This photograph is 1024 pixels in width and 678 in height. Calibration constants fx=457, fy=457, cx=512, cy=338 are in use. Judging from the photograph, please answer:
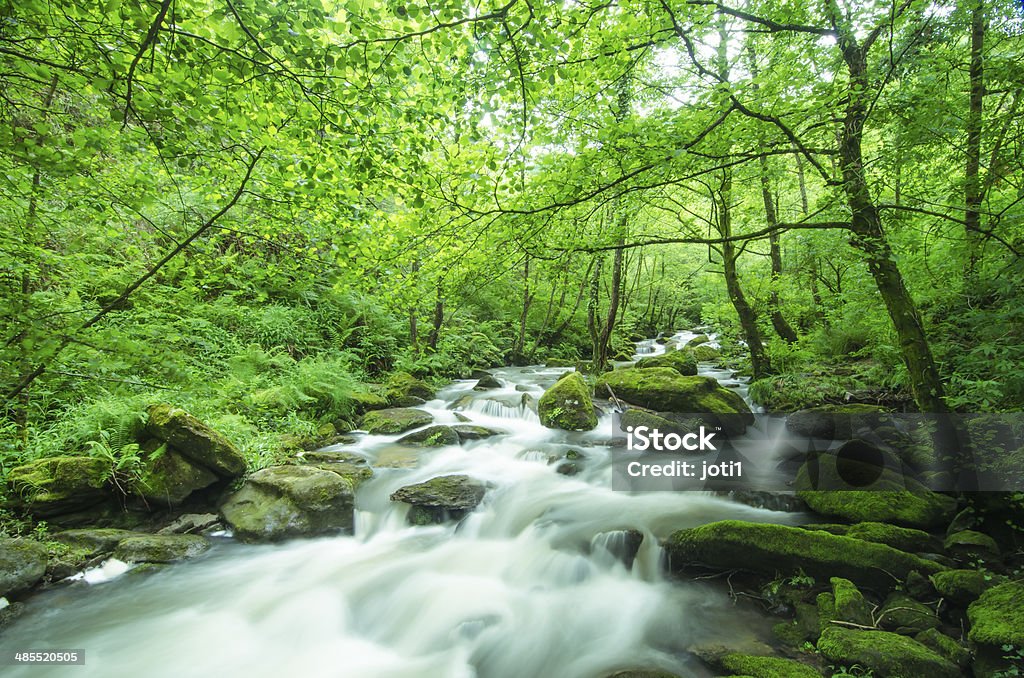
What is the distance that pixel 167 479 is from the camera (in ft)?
19.6

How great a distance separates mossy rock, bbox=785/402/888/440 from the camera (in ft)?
23.7

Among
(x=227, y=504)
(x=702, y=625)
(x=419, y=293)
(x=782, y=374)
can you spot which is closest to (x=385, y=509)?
(x=227, y=504)

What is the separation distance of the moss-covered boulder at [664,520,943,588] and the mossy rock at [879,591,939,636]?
283mm

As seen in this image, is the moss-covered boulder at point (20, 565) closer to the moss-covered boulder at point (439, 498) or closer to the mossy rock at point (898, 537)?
the moss-covered boulder at point (439, 498)

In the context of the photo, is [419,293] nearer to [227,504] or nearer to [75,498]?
[227,504]

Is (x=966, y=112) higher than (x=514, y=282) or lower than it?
lower

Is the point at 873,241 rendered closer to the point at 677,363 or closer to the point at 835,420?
the point at 835,420

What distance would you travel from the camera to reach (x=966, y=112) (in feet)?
14.3

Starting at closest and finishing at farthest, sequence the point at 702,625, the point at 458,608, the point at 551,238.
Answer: the point at 702,625 < the point at 551,238 < the point at 458,608

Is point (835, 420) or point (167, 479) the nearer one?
point (167, 479)

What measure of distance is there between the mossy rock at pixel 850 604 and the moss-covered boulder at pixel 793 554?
0.24m

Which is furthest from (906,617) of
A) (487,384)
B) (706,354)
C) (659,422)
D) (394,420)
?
(706,354)

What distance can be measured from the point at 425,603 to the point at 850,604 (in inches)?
162

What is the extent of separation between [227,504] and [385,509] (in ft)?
6.82
